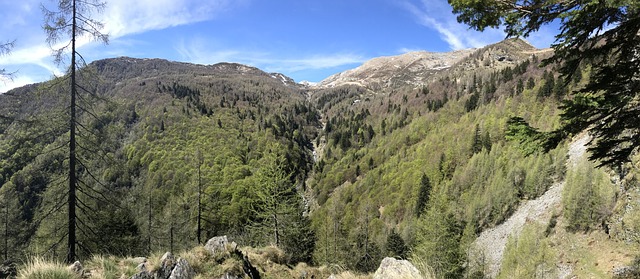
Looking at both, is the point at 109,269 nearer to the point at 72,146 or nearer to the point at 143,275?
the point at 143,275

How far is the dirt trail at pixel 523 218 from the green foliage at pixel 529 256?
2226 millimetres

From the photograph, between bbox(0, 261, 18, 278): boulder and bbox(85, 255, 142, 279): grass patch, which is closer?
bbox(0, 261, 18, 278): boulder

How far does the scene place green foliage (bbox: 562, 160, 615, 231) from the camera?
33.1m

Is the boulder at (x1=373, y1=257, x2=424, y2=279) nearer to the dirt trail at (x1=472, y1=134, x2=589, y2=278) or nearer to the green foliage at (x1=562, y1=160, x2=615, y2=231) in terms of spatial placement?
the green foliage at (x1=562, y1=160, x2=615, y2=231)

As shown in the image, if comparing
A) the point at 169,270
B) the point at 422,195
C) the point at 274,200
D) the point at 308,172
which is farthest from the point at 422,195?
the point at 169,270

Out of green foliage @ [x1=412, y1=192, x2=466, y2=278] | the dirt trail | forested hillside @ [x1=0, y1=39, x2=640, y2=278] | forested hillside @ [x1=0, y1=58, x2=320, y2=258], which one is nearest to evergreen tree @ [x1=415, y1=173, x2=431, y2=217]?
forested hillside @ [x1=0, y1=39, x2=640, y2=278]

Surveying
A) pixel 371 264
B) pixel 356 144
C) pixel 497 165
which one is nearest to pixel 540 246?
pixel 371 264

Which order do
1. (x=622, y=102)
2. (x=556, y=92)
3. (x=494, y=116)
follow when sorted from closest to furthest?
1. (x=622, y=102)
2. (x=556, y=92)
3. (x=494, y=116)

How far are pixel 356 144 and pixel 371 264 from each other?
106333mm

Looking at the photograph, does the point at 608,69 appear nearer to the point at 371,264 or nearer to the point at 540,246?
the point at 371,264

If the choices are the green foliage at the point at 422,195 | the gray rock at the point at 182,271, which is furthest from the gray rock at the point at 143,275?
the green foliage at the point at 422,195

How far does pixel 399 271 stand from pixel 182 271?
5.22 m

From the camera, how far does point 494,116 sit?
293 feet

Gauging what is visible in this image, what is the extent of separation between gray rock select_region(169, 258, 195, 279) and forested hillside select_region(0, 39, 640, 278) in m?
3.61
